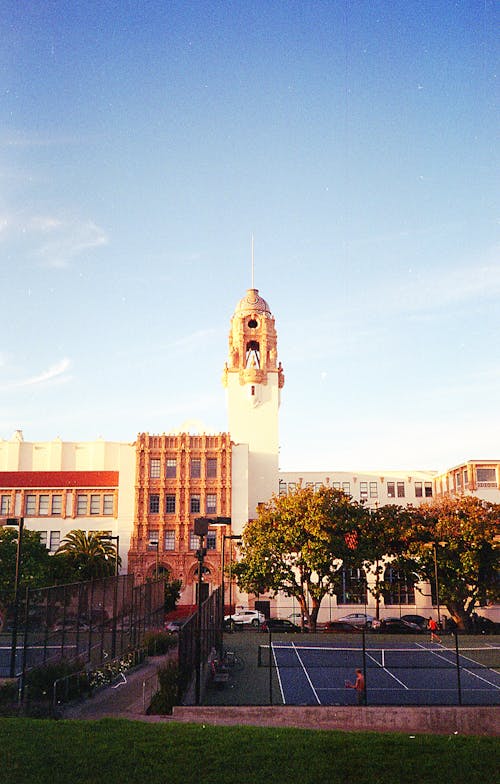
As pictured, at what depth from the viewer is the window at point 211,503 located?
84.0m

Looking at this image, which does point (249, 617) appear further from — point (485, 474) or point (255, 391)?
point (255, 391)

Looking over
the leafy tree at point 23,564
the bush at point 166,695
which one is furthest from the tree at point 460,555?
the bush at point 166,695

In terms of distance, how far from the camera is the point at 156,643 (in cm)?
3962

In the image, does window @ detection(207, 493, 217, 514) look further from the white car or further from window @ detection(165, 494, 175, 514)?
the white car

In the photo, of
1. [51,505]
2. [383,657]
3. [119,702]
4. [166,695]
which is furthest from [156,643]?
[51,505]

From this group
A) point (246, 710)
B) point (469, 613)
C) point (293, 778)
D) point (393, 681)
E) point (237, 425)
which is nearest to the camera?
point (293, 778)

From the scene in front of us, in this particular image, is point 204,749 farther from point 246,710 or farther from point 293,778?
point 246,710

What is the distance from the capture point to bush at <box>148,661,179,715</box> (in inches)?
898

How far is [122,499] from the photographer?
8344 cm

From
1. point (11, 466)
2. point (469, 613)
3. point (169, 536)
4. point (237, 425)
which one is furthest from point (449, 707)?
point (11, 466)

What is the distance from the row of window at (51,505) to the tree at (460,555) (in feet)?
136

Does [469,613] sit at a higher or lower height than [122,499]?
lower

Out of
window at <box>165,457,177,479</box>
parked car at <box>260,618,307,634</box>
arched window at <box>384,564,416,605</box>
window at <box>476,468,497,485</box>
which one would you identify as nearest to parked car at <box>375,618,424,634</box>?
arched window at <box>384,564,416,605</box>

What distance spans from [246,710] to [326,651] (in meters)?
19.9
